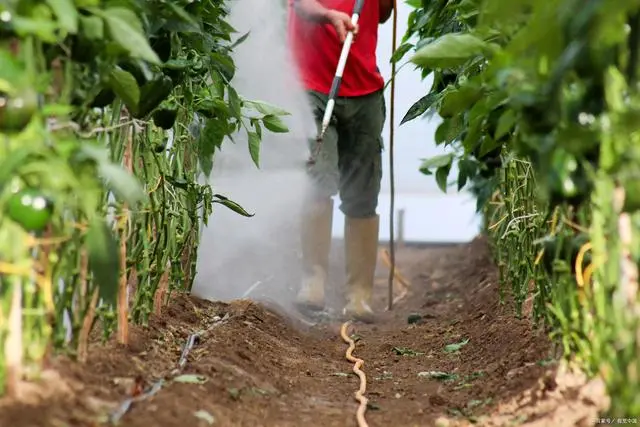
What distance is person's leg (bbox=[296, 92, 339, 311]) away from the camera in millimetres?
3262

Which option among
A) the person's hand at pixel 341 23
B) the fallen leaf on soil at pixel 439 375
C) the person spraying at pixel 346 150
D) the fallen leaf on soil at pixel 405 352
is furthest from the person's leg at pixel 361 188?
the fallen leaf on soil at pixel 439 375

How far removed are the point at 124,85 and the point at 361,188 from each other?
2011 mm

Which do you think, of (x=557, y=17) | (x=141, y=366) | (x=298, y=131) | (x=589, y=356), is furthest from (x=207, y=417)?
(x=298, y=131)

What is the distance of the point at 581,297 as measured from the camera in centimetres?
129

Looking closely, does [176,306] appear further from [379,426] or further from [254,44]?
[254,44]

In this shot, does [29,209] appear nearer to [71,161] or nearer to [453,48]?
[71,161]

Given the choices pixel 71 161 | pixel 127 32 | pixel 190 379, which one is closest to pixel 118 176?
pixel 71 161

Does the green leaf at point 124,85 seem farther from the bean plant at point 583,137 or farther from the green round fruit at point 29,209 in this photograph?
the bean plant at point 583,137

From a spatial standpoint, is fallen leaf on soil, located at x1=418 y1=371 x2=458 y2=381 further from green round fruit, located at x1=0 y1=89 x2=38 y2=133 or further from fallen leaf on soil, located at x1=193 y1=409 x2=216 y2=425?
green round fruit, located at x1=0 y1=89 x2=38 y2=133

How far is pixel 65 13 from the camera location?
3.79 feet

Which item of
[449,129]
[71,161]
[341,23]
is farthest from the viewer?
[341,23]

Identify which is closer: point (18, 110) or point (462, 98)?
point (18, 110)

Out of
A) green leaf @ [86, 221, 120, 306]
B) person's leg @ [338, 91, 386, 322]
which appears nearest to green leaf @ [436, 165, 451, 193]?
person's leg @ [338, 91, 386, 322]

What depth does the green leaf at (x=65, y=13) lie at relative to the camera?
3.75ft
